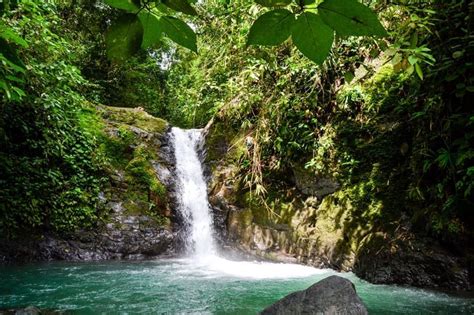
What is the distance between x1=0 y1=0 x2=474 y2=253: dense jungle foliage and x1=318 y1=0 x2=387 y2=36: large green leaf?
11.3 ft

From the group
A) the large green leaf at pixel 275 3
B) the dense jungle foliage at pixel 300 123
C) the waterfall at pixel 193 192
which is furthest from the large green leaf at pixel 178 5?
the waterfall at pixel 193 192

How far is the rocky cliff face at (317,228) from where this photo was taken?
437 centimetres

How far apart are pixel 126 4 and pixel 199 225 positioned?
725 centimetres

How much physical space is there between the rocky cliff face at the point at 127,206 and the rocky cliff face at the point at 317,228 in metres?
1.06

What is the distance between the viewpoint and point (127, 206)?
7289 mm

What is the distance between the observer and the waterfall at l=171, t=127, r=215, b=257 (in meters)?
7.35

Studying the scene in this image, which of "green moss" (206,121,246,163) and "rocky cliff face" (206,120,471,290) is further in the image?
"green moss" (206,121,246,163)

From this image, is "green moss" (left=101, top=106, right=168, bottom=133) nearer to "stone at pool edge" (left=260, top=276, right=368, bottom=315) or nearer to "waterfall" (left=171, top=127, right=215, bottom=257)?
"waterfall" (left=171, top=127, right=215, bottom=257)

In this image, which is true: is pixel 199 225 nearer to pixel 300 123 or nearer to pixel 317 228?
pixel 317 228

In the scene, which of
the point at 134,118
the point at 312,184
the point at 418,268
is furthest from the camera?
the point at 134,118

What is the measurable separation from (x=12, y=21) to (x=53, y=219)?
10.8 ft

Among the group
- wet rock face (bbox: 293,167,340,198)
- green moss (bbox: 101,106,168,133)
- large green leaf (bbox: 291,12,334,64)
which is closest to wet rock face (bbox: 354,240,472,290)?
wet rock face (bbox: 293,167,340,198)

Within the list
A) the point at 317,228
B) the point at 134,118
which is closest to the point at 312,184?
the point at 317,228

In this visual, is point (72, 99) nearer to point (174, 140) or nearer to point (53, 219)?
point (53, 219)
